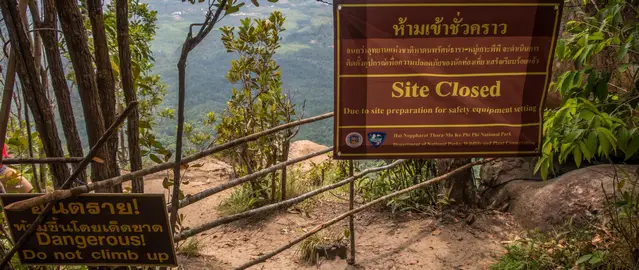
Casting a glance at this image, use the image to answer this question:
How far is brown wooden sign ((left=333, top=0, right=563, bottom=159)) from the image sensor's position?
6.05 feet

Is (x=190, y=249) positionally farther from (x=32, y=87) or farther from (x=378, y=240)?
(x=32, y=87)

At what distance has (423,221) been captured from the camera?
4352mm

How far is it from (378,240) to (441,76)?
2.59 meters

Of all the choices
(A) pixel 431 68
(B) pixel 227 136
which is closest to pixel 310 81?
(B) pixel 227 136

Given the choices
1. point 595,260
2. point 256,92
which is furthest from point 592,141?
point 256,92

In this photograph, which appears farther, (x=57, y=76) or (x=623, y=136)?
(x=623, y=136)

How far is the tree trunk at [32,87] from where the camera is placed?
1.28m

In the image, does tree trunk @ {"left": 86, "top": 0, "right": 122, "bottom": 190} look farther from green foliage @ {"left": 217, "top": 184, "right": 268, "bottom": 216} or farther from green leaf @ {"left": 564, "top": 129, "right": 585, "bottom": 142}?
green foliage @ {"left": 217, "top": 184, "right": 268, "bottom": 216}

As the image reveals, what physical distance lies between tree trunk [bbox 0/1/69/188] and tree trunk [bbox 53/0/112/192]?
119 millimetres

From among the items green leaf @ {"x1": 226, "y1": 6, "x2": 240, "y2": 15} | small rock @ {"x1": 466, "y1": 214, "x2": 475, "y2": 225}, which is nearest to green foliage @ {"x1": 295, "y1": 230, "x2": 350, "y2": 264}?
small rock @ {"x1": 466, "y1": 214, "x2": 475, "y2": 225}

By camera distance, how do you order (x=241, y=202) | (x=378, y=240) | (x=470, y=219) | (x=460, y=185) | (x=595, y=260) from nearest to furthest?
(x=595, y=260)
(x=378, y=240)
(x=470, y=219)
(x=460, y=185)
(x=241, y=202)

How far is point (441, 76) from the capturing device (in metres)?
1.91

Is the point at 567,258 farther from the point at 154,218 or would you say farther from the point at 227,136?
the point at 227,136

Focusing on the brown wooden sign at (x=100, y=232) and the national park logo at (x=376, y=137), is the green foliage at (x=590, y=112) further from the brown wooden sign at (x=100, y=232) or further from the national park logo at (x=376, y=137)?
the brown wooden sign at (x=100, y=232)
